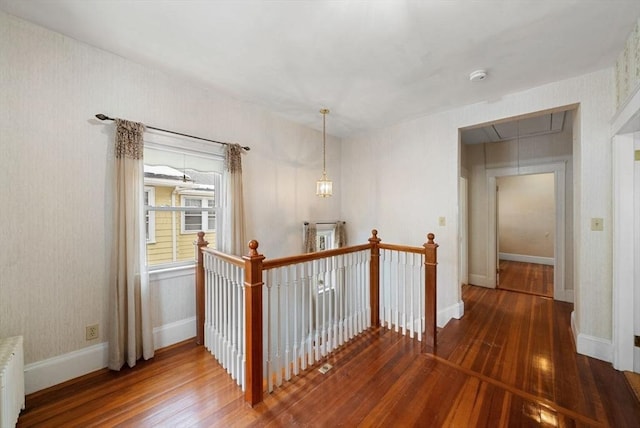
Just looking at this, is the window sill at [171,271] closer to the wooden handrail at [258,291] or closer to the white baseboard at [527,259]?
the wooden handrail at [258,291]

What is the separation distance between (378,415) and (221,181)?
2699mm

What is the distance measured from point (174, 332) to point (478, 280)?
499 cm

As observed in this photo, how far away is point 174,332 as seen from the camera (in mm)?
2555

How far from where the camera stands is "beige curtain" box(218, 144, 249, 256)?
2.86 metres

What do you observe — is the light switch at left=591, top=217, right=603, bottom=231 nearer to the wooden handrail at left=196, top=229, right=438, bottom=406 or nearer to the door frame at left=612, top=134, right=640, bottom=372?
the door frame at left=612, top=134, right=640, bottom=372

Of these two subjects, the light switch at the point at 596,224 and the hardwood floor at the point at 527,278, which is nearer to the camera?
the light switch at the point at 596,224

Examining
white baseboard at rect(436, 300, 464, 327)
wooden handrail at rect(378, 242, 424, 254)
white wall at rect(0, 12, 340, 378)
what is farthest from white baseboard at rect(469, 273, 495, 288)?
white wall at rect(0, 12, 340, 378)

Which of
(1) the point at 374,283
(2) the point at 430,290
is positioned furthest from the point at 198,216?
(2) the point at 430,290

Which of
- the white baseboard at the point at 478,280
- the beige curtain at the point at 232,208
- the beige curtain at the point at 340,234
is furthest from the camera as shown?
the white baseboard at the point at 478,280

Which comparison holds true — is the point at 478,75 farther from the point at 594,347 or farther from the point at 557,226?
the point at 557,226

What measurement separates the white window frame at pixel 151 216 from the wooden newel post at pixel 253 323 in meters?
1.43

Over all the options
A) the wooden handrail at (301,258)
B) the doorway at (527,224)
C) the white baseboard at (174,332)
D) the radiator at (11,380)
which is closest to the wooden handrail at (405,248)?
the wooden handrail at (301,258)

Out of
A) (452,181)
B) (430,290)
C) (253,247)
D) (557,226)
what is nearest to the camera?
(253,247)

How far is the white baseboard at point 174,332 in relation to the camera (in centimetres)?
245
